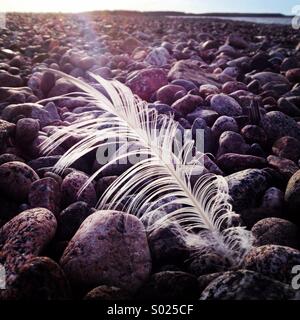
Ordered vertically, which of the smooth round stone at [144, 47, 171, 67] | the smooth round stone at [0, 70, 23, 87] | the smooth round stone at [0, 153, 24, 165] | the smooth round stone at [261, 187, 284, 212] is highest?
the smooth round stone at [144, 47, 171, 67]

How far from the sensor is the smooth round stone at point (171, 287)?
2076mm

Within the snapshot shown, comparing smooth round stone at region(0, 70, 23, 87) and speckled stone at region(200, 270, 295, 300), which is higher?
smooth round stone at region(0, 70, 23, 87)

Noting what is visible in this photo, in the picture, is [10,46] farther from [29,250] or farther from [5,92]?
[29,250]

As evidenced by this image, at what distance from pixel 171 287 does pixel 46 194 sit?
1.24 meters

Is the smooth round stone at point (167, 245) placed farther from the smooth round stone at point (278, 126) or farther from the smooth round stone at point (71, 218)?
the smooth round stone at point (278, 126)

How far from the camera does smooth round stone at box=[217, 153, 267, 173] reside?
3.43 metres

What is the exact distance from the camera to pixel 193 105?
457 cm

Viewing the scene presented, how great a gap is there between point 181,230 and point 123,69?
499 centimetres

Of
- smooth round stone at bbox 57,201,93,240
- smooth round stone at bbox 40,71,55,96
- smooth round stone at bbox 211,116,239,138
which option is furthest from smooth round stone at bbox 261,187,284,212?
smooth round stone at bbox 40,71,55,96

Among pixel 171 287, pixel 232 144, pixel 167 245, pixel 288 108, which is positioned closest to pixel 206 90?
pixel 288 108

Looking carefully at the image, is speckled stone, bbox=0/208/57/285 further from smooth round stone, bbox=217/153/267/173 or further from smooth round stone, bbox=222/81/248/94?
smooth round stone, bbox=222/81/248/94

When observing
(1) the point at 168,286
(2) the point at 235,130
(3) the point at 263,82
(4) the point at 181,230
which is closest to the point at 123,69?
(3) the point at 263,82

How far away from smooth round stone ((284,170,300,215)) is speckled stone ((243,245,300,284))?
26.7 inches

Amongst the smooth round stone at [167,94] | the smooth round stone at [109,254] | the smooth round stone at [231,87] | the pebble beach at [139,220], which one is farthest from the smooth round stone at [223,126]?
the smooth round stone at [109,254]
